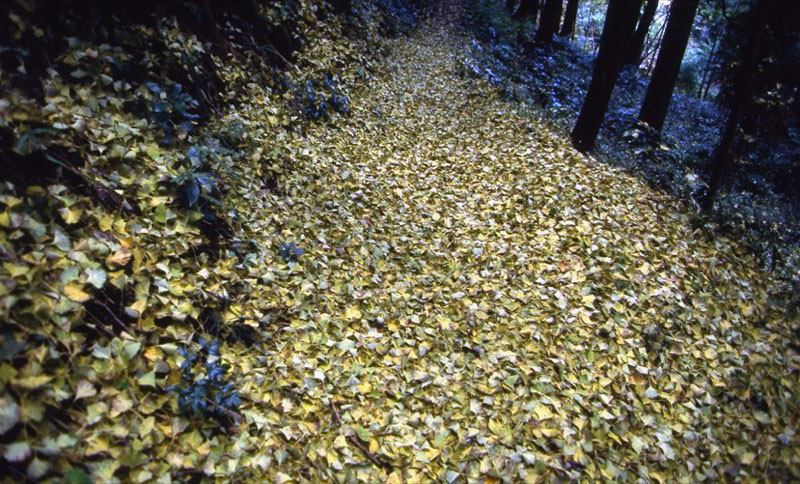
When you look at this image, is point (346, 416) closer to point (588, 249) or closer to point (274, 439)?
point (274, 439)

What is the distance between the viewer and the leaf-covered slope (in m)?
2.43

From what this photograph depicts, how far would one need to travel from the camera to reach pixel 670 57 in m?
8.77

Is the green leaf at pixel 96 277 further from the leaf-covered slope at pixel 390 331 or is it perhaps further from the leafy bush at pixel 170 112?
the leafy bush at pixel 170 112

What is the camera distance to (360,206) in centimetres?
562

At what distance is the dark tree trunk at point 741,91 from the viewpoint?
18.8ft

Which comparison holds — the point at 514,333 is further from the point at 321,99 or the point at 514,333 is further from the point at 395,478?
the point at 321,99

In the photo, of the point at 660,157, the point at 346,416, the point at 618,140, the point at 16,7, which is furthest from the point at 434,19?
the point at 346,416

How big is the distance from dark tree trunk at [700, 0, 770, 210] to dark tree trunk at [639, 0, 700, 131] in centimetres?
253

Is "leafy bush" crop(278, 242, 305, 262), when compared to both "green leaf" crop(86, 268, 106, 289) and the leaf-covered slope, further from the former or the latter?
"green leaf" crop(86, 268, 106, 289)

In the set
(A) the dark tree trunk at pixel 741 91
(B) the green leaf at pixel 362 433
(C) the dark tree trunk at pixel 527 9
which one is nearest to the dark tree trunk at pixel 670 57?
(A) the dark tree trunk at pixel 741 91

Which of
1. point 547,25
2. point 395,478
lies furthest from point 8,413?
point 547,25

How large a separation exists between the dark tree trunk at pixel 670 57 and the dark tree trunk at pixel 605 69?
6.43 ft

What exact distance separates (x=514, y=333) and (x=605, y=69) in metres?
5.82

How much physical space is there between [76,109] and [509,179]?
5.75 m
